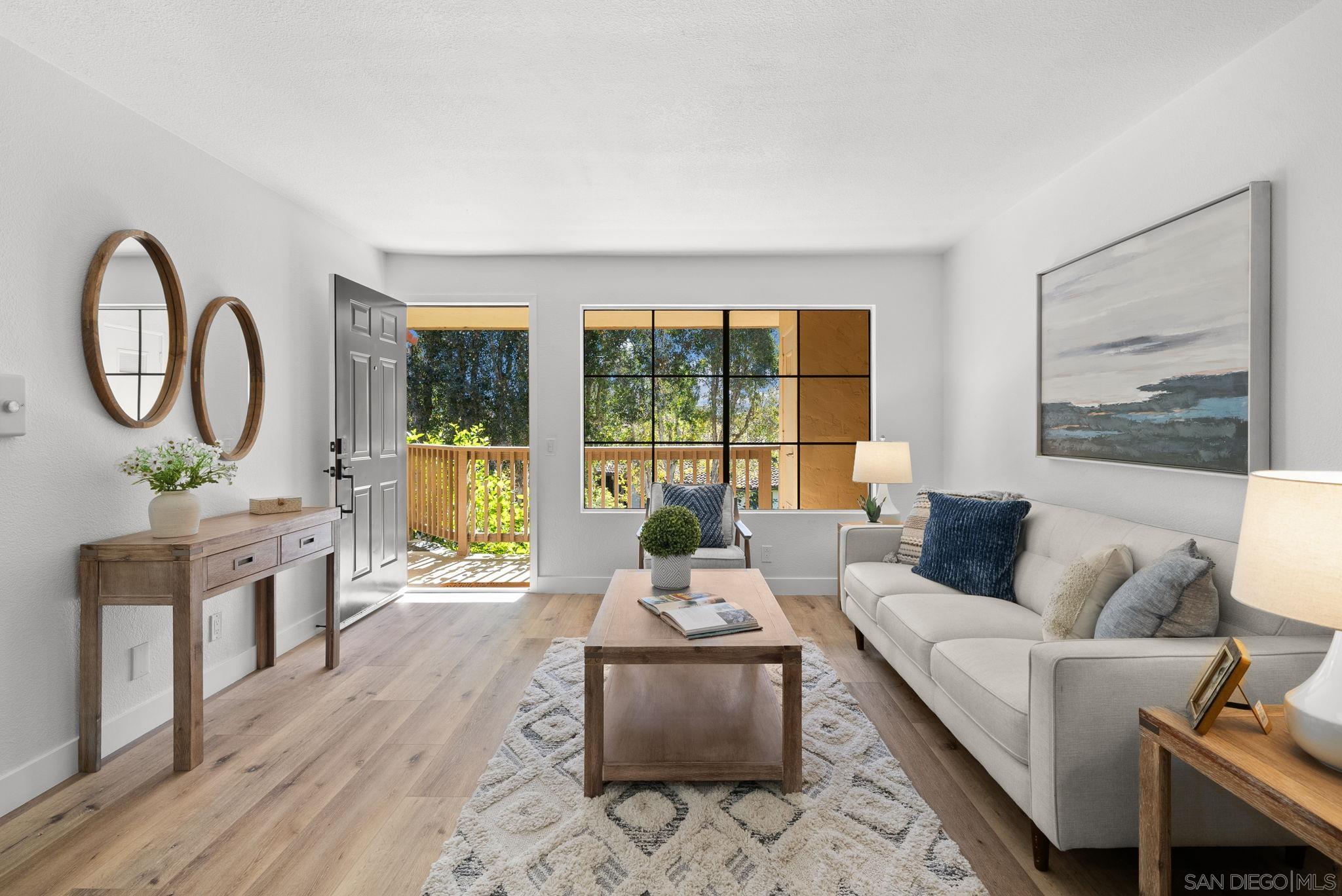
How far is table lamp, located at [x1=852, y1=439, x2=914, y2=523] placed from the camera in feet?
14.0

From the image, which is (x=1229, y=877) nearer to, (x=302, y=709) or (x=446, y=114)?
(x=302, y=709)

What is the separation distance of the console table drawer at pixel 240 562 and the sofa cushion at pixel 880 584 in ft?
8.76

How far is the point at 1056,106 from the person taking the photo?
8.58ft

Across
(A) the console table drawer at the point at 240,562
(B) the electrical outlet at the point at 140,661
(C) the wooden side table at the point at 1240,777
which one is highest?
(A) the console table drawer at the point at 240,562

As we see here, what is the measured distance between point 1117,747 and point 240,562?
298 centimetres

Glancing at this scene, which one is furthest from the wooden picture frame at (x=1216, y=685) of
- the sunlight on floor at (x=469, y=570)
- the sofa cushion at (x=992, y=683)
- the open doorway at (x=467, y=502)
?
the open doorway at (x=467, y=502)

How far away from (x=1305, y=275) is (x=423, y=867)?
306cm

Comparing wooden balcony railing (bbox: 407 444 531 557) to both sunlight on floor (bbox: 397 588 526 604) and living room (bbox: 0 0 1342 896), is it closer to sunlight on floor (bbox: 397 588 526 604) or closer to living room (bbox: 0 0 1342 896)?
sunlight on floor (bbox: 397 588 526 604)

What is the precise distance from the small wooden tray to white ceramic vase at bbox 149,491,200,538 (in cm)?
54

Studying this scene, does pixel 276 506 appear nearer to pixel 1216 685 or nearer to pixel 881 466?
pixel 881 466

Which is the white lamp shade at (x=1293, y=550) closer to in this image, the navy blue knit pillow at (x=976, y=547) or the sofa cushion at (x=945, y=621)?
the sofa cushion at (x=945, y=621)

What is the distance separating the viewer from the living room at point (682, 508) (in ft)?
5.87

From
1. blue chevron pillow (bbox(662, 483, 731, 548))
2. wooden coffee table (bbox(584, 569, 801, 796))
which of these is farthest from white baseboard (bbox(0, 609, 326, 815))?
blue chevron pillow (bbox(662, 483, 731, 548))

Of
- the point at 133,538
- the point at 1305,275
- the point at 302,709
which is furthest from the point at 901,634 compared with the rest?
the point at 133,538
